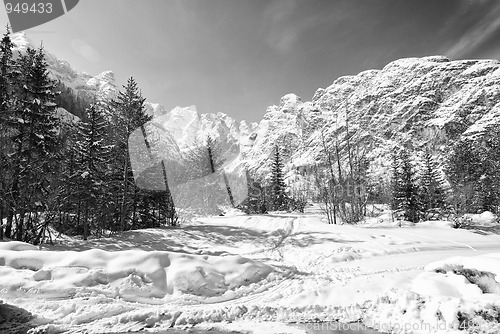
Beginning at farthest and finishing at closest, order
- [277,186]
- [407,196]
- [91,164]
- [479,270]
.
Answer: [277,186]
[407,196]
[91,164]
[479,270]

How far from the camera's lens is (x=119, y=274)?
6.21 metres

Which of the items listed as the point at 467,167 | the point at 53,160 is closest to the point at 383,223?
the point at 467,167

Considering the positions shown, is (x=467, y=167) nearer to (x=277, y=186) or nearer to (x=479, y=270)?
(x=277, y=186)

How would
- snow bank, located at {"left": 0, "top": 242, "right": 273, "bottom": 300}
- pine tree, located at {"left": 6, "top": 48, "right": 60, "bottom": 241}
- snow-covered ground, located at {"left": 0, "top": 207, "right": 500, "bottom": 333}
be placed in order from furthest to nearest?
pine tree, located at {"left": 6, "top": 48, "right": 60, "bottom": 241} < snow bank, located at {"left": 0, "top": 242, "right": 273, "bottom": 300} < snow-covered ground, located at {"left": 0, "top": 207, "right": 500, "bottom": 333}

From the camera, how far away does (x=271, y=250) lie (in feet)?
42.9

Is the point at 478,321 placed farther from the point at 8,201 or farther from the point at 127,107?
the point at 127,107

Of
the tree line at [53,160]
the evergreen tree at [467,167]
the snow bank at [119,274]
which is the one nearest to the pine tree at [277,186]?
the evergreen tree at [467,167]

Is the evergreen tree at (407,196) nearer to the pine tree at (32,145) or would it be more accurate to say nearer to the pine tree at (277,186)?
the pine tree at (277,186)

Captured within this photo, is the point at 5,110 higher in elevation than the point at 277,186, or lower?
higher

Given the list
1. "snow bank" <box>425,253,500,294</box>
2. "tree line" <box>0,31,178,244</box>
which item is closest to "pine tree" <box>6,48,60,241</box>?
"tree line" <box>0,31,178,244</box>

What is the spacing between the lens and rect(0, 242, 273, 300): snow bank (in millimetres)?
5742

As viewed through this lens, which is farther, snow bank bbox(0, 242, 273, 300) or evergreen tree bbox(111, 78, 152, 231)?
evergreen tree bbox(111, 78, 152, 231)

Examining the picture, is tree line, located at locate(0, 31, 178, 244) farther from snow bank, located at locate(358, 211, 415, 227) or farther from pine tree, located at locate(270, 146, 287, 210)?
pine tree, located at locate(270, 146, 287, 210)

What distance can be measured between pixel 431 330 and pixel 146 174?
20.7 metres
